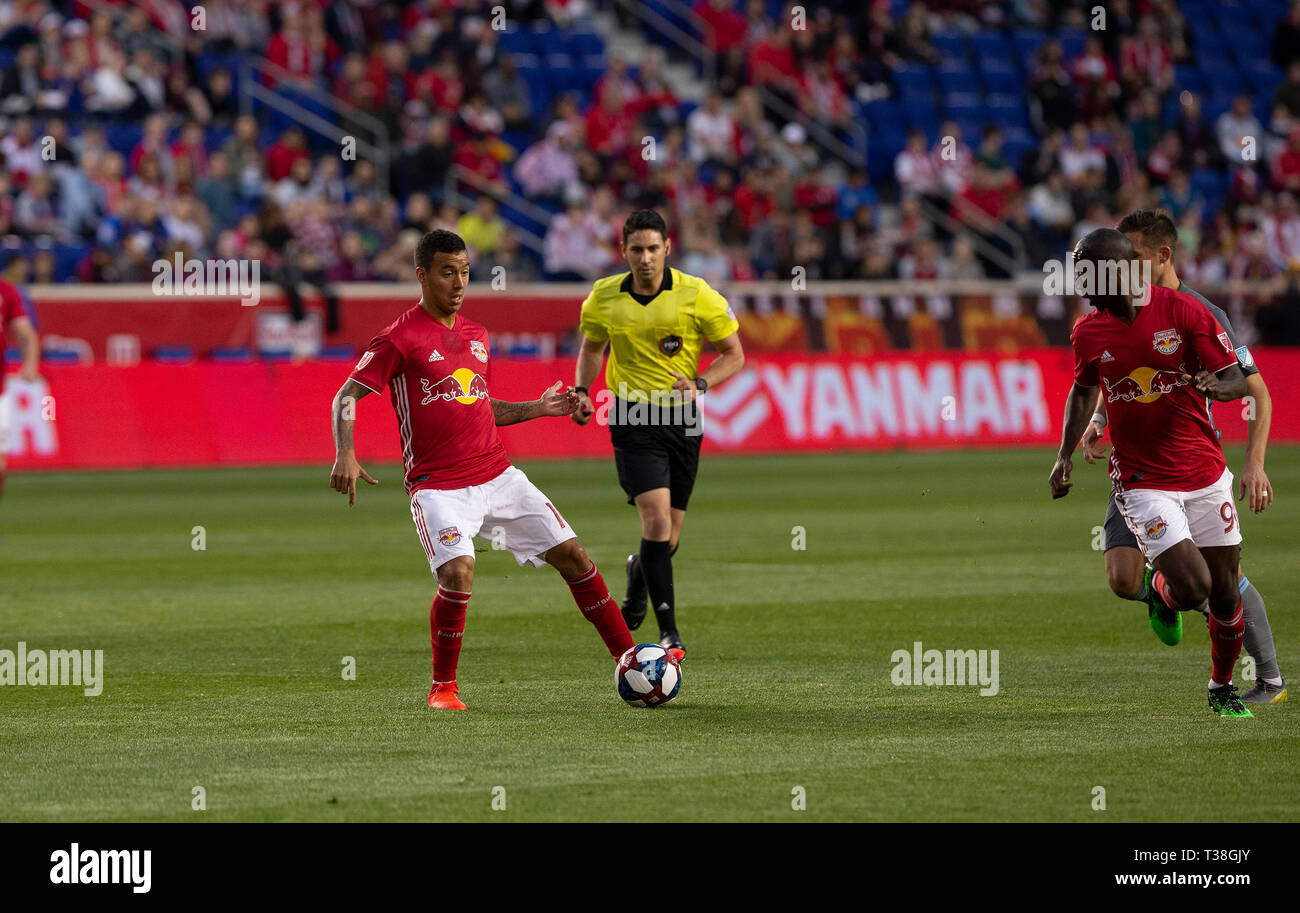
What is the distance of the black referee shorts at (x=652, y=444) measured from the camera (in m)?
11.2

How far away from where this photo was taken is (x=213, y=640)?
1151 centimetres

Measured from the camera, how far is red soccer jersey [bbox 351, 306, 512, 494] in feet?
30.1

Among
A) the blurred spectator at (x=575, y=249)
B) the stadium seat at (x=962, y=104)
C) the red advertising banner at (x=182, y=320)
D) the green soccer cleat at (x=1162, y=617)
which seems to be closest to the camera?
the green soccer cleat at (x=1162, y=617)

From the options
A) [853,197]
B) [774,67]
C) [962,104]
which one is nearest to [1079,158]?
[962,104]

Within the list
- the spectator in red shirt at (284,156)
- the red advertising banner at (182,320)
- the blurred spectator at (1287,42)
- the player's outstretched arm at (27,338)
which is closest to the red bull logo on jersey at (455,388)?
the player's outstretched arm at (27,338)

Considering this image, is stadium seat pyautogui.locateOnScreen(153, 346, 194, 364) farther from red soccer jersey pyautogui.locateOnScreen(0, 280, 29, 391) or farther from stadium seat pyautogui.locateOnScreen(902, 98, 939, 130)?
stadium seat pyautogui.locateOnScreen(902, 98, 939, 130)

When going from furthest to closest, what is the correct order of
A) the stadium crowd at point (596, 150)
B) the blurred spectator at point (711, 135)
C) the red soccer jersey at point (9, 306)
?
the blurred spectator at point (711, 135) < the stadium crowd at point (596, 150) < the red soccer jersey at point (9, 306)

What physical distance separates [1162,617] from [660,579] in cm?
274

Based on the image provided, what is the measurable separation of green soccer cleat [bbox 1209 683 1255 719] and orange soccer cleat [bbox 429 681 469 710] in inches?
131

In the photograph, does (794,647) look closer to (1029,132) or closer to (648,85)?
(648,85)

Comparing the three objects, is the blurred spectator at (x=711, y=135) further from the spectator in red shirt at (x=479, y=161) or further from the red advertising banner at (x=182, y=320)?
the red advertising banner at (x=182, y=320)

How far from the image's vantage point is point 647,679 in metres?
9.00

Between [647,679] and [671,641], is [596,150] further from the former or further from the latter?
[647,679]
